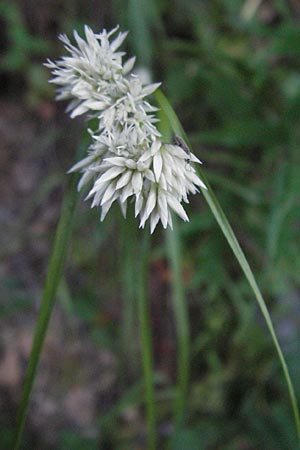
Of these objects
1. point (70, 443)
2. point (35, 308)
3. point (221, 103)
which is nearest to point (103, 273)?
point (35, 308)

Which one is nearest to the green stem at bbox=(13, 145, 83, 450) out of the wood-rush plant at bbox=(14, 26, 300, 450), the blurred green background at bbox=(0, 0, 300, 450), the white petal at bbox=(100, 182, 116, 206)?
the wood-rush plant at bbox=(14, 26, 300, 450)

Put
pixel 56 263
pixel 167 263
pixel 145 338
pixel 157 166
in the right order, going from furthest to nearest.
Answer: pixel 167 263 < pixel 145 338 < pixel 56 263 < pixel 157 166

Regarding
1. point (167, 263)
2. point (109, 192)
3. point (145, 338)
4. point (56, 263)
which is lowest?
point (167, 263)

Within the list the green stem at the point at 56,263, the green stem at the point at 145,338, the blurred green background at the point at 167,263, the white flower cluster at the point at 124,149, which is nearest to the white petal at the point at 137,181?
the white flower cluster at the point at 124,149

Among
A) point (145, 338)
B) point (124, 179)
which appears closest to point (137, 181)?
point (124, 179)

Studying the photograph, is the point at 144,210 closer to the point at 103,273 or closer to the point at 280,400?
the point at 280,400

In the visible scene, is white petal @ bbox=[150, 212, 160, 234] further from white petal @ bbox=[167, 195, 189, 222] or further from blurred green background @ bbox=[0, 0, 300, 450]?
blurred green background @ bbox=[0, 0, 300, 450]

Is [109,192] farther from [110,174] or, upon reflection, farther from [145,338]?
[145,338]
